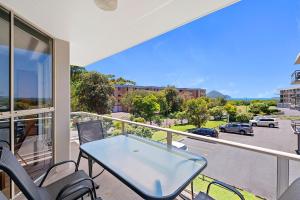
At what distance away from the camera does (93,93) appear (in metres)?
14.0

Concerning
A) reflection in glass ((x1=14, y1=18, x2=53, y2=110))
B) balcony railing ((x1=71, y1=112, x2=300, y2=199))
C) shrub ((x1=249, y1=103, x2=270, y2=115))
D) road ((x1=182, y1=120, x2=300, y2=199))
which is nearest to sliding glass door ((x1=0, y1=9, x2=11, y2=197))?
reflection in glass ((x1=14, y1=18, x2=53, y2=110))

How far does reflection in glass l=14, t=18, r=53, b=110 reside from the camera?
2.22 metres

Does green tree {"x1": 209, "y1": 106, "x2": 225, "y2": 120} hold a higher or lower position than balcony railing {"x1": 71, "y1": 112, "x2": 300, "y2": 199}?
lower

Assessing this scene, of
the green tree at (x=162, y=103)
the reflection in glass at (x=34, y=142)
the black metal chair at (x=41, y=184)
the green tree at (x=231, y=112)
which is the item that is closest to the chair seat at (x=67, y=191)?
the black metal chair at (x=41, y=184)

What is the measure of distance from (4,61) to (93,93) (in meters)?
12.4

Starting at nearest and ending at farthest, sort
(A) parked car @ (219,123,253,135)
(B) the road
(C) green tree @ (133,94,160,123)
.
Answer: (B) the road
(A) parked car @ (219,123,253,135)
(C) green tree @ (133,94,160,123)

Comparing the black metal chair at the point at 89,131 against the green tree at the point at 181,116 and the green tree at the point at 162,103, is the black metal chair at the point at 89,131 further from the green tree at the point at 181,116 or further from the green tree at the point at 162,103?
the green tree at the point at 162,103

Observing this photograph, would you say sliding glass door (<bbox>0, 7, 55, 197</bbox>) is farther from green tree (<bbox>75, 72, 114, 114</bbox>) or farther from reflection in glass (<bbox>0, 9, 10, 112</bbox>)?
green tree (<bbox>75, 72, 114, 114</bbox>)

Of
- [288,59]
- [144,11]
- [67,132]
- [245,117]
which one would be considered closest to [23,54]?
[67,132]

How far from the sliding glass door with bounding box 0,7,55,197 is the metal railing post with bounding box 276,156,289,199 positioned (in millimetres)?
2612

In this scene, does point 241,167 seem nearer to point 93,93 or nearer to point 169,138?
point 169,138

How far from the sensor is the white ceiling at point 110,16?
1962 millimetres

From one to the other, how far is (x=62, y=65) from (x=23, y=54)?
2.48 feet

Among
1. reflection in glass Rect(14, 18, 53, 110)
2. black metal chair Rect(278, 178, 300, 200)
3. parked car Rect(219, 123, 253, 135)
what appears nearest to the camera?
black metal chair Rect(278, 178, 300, 200)
